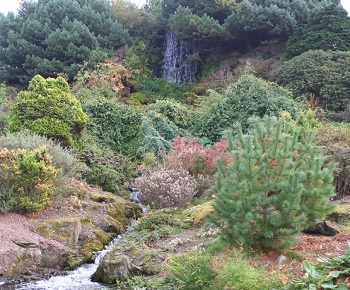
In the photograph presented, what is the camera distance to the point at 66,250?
305 inches

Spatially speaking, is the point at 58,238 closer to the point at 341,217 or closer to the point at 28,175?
the point at 28,175

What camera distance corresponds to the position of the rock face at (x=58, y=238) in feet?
23.0

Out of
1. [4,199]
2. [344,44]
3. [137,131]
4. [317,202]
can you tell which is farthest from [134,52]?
[317,202]

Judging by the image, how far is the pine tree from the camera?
215 inches

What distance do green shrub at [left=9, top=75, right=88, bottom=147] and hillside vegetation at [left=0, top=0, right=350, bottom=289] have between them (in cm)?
4

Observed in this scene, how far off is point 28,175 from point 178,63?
65.4ft

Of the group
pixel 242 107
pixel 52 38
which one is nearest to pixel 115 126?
pixel 242 107

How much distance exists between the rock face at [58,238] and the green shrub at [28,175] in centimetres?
36

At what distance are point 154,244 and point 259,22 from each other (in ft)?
60.3

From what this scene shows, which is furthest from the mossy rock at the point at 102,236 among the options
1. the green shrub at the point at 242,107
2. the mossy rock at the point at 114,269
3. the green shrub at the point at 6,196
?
the green shrub at the point at 242,107

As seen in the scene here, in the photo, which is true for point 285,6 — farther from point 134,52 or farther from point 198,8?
point 134,52

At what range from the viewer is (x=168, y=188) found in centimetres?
1047

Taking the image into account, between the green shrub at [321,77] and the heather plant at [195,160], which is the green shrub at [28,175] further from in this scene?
the green shrub at [321,77]

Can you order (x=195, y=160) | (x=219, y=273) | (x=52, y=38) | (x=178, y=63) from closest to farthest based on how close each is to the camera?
(x=219, y=273)
(x=195, y=160)
(x=52, y=38)
(x=178, y=63)
